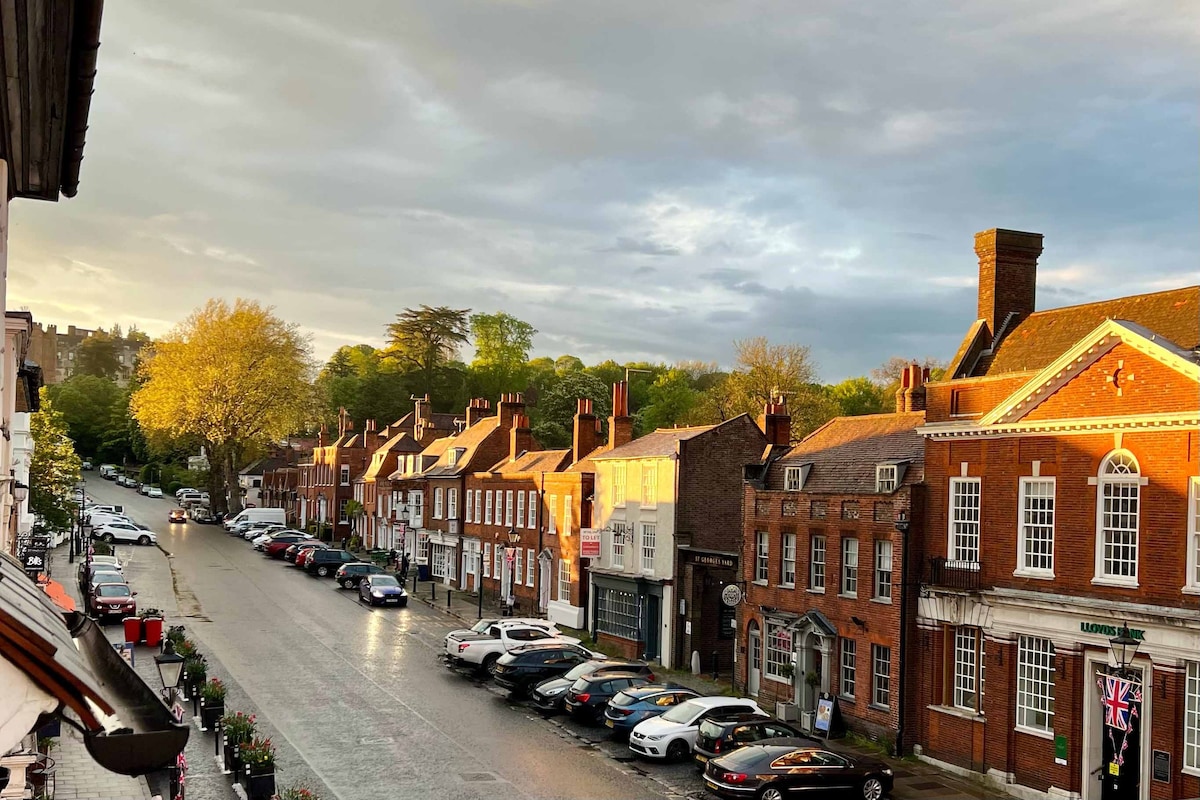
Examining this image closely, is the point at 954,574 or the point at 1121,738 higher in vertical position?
the point at 954,574

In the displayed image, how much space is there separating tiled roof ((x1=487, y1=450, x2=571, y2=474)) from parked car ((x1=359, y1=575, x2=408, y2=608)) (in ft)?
26.1

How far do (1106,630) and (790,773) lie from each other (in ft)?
23.2

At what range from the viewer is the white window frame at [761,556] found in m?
34.1

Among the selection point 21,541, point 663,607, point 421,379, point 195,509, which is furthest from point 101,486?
point 663,607

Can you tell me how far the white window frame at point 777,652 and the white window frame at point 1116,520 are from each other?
1079 cm

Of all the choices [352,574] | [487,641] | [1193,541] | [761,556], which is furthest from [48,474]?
[1193,541]

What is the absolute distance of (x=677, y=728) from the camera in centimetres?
2655

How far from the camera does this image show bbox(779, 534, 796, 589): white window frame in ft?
107

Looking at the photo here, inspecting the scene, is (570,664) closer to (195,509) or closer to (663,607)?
(663,607)

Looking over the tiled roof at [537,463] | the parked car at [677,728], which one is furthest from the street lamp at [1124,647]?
the tiled roof at [537,463]

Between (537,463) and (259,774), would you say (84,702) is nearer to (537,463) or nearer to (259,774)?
(259,774)

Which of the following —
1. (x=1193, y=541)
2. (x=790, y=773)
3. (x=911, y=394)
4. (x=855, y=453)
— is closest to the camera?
(x=1193, y=541)

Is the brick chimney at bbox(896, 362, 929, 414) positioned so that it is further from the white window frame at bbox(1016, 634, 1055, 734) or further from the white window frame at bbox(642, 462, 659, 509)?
the white window frame at bbox(1016, 634, 1055, 734)

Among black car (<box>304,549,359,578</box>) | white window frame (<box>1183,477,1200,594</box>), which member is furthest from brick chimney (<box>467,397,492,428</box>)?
white window frame (<box>1183,477,1200,594</box>)
